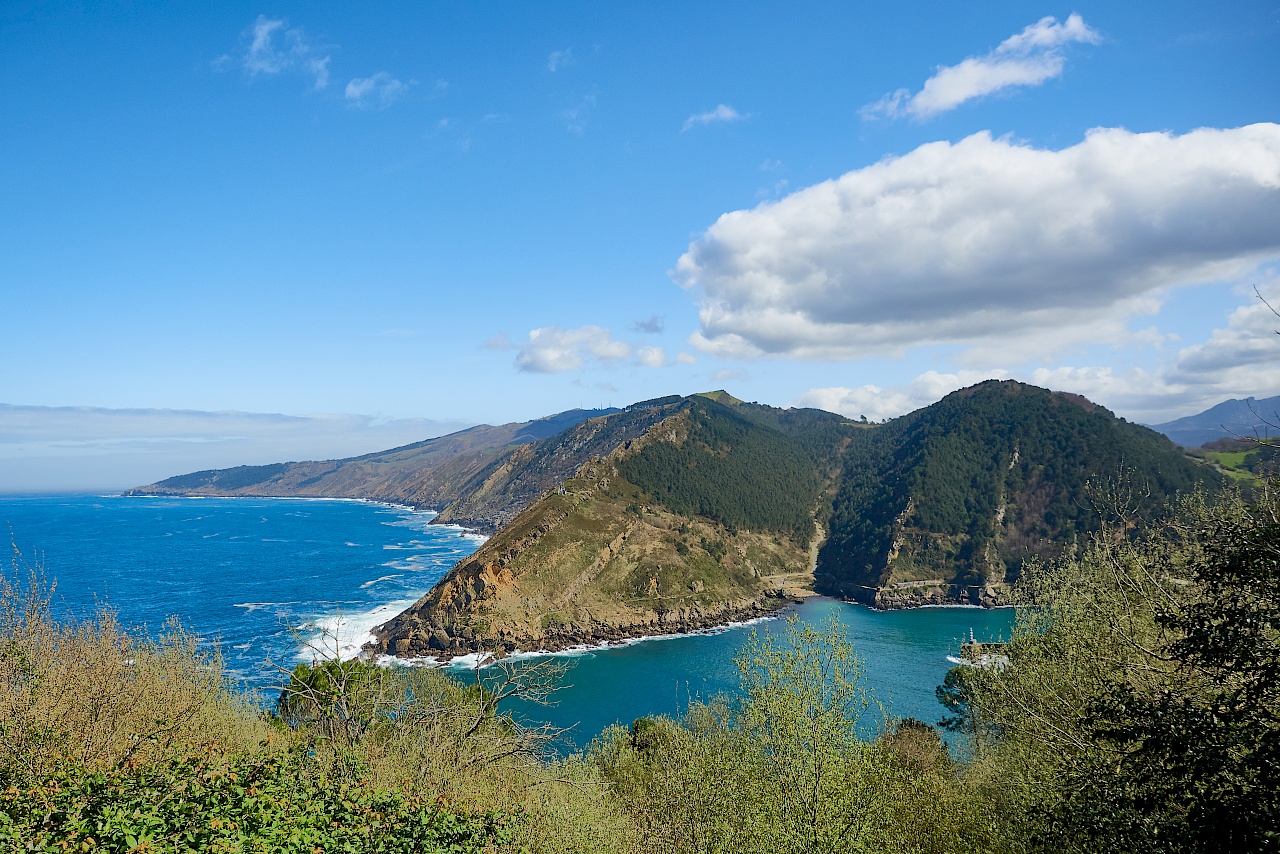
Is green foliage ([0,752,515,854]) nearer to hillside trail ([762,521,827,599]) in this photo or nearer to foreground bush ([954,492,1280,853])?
foreground bush ([954,492,1280,853])

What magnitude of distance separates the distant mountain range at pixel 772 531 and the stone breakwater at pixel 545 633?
1.09 ft

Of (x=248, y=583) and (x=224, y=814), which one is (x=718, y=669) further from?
(x=248, y=583)

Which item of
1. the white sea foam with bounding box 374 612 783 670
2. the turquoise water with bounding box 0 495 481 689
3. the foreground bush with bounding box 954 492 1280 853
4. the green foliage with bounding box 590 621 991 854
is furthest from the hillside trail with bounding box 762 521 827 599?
the foreground bush with bounding box 954 492 1280 853

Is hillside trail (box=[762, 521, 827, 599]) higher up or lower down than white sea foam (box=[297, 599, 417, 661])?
lower down

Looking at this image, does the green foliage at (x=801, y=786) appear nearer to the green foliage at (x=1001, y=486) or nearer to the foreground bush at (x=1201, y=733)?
the foreground bush at (x=1201, y=733)

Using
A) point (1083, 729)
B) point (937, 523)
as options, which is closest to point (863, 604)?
point (937, 523)

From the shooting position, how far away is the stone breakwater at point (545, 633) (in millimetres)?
95000

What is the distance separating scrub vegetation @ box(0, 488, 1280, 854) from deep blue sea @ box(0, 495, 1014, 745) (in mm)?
25852

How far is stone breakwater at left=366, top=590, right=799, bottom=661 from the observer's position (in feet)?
312

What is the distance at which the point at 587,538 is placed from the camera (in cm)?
12756

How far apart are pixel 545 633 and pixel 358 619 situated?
3286cm

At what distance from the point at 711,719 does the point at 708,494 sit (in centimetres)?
12737

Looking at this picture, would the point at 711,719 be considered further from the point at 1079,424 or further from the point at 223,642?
the point at 1079,424

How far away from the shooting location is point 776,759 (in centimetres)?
1867
